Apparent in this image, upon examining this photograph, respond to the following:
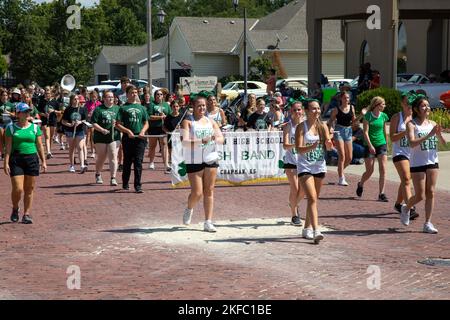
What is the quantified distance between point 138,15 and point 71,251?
11986 cm

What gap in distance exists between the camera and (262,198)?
14.4m

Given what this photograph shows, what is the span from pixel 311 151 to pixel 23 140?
414 centimetres

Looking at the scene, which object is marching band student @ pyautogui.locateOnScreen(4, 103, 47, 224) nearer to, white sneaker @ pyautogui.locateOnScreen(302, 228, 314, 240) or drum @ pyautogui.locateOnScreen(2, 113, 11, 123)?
white sneaker @ pyautogui.locateOnScreen(302, 228, 314, 240)

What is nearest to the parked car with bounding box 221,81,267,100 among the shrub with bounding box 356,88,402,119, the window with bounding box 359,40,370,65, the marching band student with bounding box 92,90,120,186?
the window with bounding box 359,40,370,65

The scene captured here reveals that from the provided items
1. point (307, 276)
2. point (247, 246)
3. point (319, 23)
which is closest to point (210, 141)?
point (247, 246)

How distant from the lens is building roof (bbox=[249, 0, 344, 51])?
55781 mm

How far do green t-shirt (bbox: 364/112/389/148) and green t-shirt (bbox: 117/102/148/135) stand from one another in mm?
4139

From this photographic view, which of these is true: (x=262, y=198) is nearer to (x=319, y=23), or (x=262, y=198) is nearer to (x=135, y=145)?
(x=135, y=145)

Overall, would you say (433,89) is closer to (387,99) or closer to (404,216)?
(387,99)

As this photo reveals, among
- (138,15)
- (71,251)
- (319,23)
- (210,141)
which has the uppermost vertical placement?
(138,15)

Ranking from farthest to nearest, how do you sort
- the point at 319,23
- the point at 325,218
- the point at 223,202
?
1. the point at 319,23
2. the point at 223,202
3. the point at 325,218

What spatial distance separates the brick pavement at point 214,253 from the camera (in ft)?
25.9

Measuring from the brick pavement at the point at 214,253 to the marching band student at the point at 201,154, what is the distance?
1.60ft

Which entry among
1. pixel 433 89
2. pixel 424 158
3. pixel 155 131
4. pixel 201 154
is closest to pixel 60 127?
pixel 155 131
